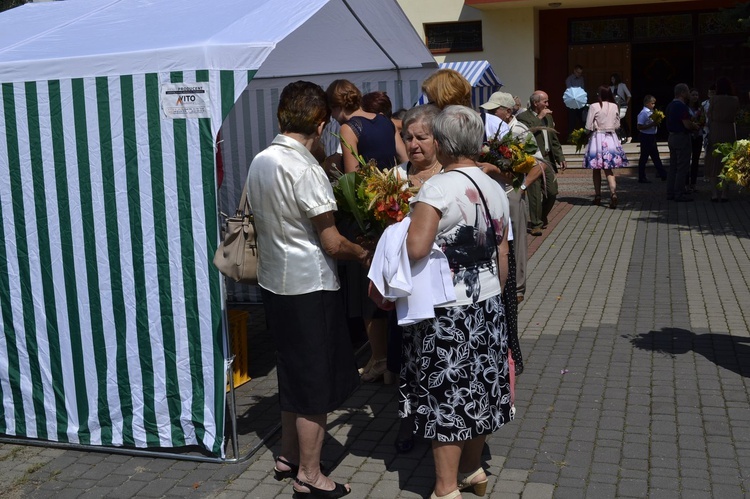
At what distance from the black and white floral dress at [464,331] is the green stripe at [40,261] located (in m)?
2.24

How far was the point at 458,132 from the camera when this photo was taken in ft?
13.4

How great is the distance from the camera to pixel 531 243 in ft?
38.6

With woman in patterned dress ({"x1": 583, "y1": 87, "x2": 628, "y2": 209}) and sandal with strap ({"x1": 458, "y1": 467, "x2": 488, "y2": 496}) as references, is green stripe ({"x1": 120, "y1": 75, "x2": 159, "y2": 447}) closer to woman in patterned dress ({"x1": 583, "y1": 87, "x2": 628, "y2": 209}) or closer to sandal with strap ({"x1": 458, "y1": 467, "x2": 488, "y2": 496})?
sandal with strap ({"x1": 458, "y1": 467, "x2": 488, "y2": 496})

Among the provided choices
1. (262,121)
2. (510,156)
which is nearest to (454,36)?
(262,121)

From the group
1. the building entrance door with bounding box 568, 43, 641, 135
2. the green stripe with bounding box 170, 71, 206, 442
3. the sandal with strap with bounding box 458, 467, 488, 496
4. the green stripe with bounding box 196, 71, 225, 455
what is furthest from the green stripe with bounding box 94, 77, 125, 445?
the building entrance door with bounding box 568, 43, 641, 135

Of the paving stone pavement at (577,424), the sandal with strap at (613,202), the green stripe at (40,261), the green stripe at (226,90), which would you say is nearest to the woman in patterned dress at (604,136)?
the sandal with strap at (613,202)

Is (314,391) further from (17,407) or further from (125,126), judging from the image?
(17,407)

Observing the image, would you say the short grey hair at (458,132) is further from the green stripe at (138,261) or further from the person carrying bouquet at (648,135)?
the person carrying bouquet at (648,135)

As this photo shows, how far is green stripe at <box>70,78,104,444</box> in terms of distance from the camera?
4.92 meters

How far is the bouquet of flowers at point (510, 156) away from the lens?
5.29 meters

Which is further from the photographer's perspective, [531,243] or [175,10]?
[531,243]

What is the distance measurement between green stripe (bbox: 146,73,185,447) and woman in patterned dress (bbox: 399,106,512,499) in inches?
58.4

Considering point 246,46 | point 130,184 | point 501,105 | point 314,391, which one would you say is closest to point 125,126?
point 130,184

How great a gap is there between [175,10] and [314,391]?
271cm
